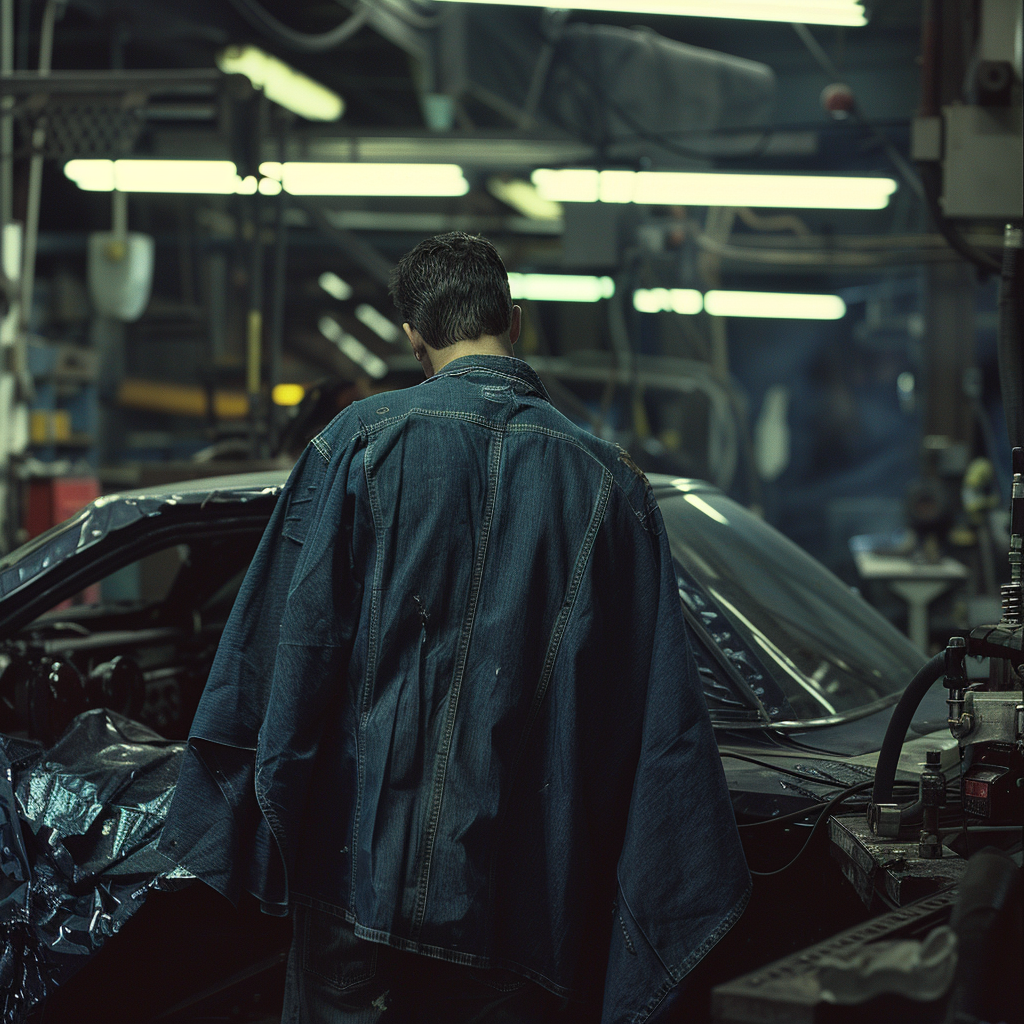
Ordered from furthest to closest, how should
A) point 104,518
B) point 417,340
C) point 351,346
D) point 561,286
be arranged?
point 351,346 < point 561,286 < point 104,518 < point 417,340

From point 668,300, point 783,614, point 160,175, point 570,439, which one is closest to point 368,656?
point 570,439

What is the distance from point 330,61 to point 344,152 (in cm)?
200

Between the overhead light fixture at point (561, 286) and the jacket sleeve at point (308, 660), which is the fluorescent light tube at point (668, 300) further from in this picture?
the jacket sleeve at point (308, 660)

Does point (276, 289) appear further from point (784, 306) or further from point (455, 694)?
point (784, 306)

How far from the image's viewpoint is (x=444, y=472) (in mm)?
1708

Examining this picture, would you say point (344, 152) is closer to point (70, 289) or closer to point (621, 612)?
point (70, 289)

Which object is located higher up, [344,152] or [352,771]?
[344,152]

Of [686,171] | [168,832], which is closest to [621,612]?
[168,832]

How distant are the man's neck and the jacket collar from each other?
0.01 metres

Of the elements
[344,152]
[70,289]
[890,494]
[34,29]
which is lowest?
[890,494]

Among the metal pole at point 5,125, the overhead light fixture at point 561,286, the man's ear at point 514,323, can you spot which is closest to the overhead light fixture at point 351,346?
the overhead light fixture at point 561,286

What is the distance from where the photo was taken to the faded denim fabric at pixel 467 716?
1.64m

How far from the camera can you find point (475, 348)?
1.83 meters

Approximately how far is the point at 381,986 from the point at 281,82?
8.25 metres
